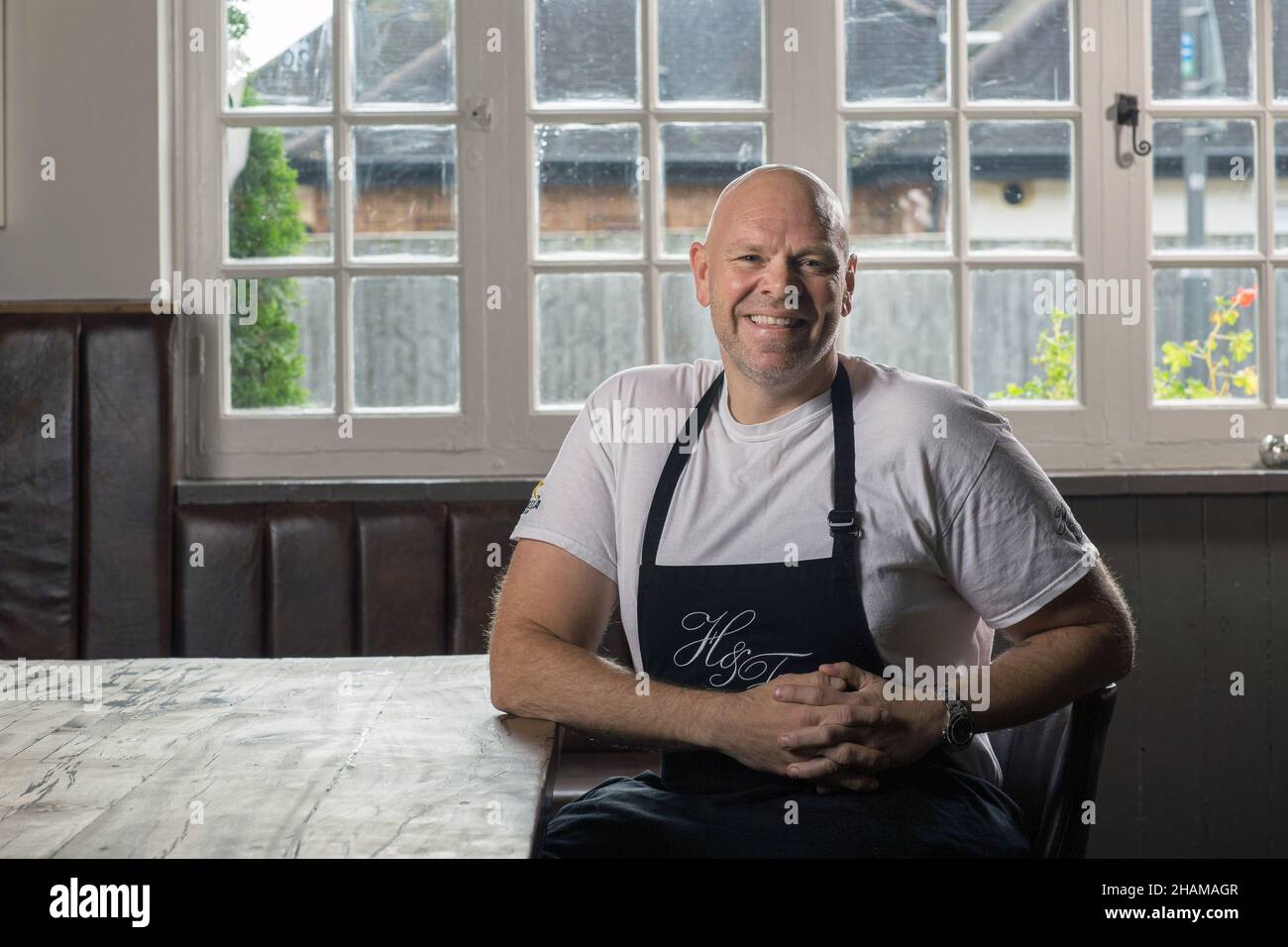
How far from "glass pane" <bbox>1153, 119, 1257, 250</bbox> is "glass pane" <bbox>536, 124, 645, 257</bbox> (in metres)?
1.25

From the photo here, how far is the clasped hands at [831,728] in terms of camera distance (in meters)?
1.44

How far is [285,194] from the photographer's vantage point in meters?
3.00

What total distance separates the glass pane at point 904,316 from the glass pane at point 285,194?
1.27 meters

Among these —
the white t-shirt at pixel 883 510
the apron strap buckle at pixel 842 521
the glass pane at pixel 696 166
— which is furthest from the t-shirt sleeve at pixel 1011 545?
the glass pane at pixel 696 166

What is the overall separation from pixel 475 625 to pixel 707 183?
1168mm

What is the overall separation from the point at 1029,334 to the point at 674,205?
902mm

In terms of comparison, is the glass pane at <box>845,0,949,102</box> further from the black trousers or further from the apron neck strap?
the black trousers

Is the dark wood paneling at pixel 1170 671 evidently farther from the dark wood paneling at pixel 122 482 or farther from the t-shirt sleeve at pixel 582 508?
the dark wood paneling at pixel 122 482

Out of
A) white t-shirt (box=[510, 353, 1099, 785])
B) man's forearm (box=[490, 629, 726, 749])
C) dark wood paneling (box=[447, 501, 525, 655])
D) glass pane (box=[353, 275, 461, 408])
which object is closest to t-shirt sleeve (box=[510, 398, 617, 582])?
white t-shirt (box=[510, 353, 1099, 785])

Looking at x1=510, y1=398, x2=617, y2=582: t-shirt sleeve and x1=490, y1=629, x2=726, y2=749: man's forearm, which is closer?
x1=490, y1=629, x2=726, y2=749: man's forearm

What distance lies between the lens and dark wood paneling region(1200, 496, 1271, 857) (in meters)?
2.86

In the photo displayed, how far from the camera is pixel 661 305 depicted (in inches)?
119

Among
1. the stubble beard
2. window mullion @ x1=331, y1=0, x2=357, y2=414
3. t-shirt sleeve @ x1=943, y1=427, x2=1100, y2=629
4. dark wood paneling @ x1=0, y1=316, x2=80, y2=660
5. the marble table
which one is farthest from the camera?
window mullion @ x1=331, y1=0, x2=357, y2=414

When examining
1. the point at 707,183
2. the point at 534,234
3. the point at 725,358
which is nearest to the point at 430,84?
the point at 534,234
